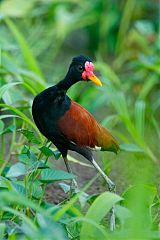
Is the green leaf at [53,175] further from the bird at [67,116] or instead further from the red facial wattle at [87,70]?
the red facial wattle at [87,70]

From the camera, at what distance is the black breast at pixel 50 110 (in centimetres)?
236

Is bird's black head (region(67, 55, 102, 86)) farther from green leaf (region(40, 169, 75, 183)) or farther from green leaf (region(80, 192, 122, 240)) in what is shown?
green leaf (region(80, 192, 122, 240))

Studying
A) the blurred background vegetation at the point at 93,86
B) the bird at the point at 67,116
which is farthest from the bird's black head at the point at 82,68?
the blurred background vegetation at the point at 93,86

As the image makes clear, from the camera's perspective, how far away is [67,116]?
2387 millimetres

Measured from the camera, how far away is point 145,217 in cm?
211

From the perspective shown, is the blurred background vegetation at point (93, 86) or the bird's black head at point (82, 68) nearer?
the blurred background vegetation at point (93, 86)

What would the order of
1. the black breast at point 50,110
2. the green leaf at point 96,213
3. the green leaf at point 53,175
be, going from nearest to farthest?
the green leaf at point 96,213, the green leaf at point 53,175, the black breast at point 50,110

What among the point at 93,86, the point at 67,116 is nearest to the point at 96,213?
the point at 67,116

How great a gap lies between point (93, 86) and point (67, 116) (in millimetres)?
1662

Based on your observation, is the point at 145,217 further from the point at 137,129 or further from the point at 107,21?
the point at 107,21

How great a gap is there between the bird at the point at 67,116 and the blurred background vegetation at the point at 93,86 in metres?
0.08

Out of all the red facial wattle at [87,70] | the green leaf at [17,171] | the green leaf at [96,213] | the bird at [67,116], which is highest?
the red facial wattle at [87,70]

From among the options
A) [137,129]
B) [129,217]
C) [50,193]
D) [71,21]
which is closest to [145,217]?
[129,217]

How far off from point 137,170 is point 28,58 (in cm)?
92
